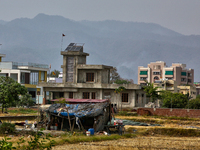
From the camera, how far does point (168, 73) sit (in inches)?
5846

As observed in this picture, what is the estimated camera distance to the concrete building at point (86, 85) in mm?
52844

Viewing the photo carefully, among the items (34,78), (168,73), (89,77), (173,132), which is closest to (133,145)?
(173,132)

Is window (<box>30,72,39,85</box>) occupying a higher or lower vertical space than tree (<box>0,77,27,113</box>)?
higher

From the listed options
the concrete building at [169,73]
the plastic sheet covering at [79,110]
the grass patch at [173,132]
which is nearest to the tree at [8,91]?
the plastic sheet covering at [79,110]

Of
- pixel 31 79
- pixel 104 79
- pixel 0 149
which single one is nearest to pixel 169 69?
pixel 31 79

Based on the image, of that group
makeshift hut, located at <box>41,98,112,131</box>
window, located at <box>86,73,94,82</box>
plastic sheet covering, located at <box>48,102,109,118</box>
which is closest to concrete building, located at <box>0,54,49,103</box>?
window, located at <box>86,73,94,82</box>

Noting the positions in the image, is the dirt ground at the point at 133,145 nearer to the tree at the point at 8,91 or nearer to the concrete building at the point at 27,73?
the tree at the point at 8,91

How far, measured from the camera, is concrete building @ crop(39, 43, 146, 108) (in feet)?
173

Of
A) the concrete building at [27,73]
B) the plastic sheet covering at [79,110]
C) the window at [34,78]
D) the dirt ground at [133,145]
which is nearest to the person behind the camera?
the dirt ground at [133,145]

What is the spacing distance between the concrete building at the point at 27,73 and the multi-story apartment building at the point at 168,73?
78170mm

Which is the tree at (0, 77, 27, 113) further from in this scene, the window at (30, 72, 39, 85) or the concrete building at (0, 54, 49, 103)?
the window at (30, 72, 39, 85)

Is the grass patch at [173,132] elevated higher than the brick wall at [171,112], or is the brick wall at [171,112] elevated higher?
the brick wall at [171,112]

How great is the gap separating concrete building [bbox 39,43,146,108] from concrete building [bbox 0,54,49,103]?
16181 millimetres

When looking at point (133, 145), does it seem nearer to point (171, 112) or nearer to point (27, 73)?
point (171, 112)
